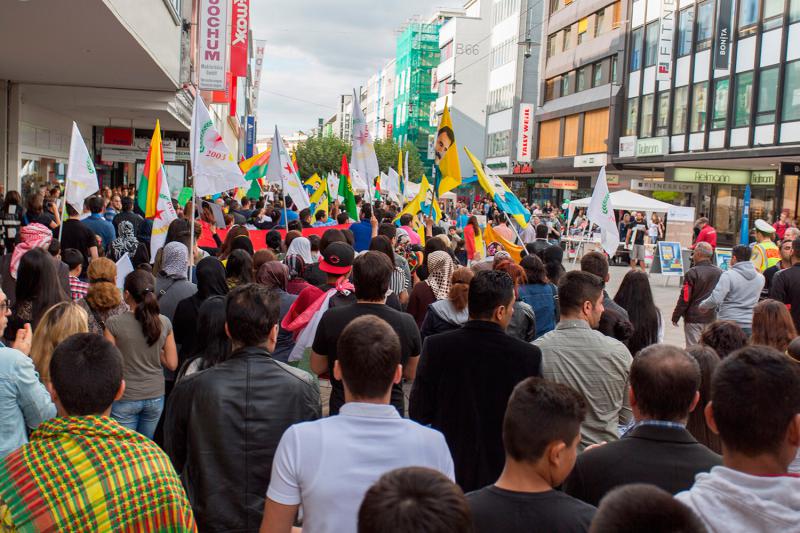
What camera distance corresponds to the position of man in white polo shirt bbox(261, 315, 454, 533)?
279cm

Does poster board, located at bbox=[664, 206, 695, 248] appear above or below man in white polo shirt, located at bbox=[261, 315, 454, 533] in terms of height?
above

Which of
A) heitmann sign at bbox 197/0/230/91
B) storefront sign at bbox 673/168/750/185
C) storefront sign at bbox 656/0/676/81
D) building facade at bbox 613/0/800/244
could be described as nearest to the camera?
heitmann sign at bbox 197/0/230/91

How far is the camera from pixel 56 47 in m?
14.4

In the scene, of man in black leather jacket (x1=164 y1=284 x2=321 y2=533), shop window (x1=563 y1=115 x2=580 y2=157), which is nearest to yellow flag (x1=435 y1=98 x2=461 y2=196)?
man in black leather jacket (x1=164 y1=284 x2=321 y2=533)

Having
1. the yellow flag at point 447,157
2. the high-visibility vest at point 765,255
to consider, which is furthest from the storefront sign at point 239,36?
the high-visibility vest at point 765,255

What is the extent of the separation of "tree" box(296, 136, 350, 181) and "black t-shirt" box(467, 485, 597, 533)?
69794 millimetres

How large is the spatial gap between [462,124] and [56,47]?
3633 inches

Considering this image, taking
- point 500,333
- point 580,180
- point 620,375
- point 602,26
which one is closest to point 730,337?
point 620,375

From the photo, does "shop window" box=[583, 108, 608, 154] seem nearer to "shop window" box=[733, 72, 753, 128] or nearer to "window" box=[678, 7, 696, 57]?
"window" box=[678, 7, 696, 57]

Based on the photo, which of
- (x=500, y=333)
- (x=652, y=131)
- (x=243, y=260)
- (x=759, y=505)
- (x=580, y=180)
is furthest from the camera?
(x=580, y=180)

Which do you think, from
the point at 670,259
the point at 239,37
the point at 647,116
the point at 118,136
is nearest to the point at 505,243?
the point at 670,259

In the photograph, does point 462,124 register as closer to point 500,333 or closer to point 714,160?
point 714,160

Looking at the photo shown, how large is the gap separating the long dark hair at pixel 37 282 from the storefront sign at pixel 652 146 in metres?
40.0

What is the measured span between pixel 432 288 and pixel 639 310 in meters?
1.80
